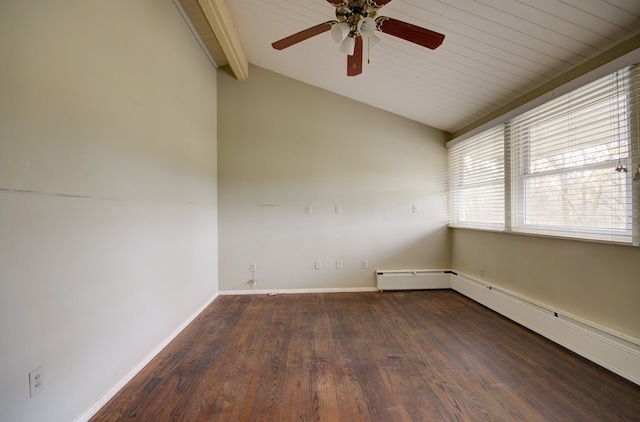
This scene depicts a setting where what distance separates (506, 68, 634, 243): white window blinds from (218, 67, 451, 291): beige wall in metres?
1.17

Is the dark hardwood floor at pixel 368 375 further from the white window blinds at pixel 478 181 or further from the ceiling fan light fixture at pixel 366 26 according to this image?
the ceiling fan light fixture at pixel 366 26

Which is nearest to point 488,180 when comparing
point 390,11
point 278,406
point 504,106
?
point 504,106

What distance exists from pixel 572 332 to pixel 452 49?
2547 mm

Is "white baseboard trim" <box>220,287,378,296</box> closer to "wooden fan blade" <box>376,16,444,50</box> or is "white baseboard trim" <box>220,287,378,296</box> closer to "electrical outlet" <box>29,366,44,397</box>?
"electrical outlet" <box>29,366,44,397</box>

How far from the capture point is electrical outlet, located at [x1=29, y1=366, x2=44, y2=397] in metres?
1.10

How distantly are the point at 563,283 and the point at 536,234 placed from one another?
1.51ft

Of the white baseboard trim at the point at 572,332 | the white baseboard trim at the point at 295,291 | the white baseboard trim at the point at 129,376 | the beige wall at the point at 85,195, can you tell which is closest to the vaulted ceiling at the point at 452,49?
the beige wall at the point at 85,195

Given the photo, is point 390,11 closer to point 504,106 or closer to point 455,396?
point 504,106

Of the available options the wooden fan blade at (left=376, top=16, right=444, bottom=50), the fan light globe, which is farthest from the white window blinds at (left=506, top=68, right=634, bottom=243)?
the fan light globe

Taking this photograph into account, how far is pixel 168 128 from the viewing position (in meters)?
2.23

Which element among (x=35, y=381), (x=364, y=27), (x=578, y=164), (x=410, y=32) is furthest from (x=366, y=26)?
(x=35, y=381)

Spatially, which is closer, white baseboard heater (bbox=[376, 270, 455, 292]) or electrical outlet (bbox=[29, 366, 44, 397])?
electrical outlet (bbox=[29, 366, 44, 397])

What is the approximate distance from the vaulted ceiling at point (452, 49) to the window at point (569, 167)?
0.30 meters

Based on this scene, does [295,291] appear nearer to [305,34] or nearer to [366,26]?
[305,34]
